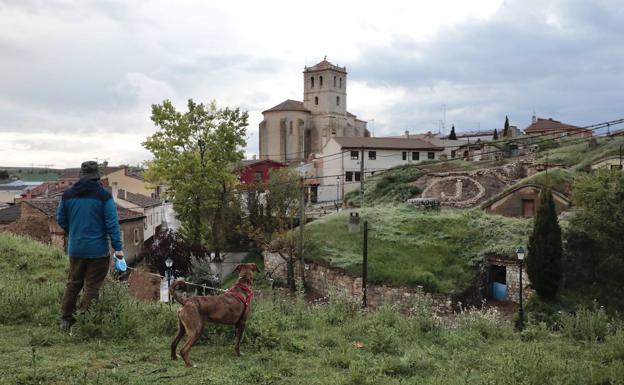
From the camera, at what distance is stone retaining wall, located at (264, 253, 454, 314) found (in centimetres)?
1978

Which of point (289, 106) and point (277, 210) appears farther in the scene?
point (289, 106)

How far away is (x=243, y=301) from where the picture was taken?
601 cm

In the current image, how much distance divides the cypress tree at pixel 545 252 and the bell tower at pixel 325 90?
5978 centimetres

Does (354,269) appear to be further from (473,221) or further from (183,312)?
(183,312)

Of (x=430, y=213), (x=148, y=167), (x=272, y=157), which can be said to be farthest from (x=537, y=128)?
(x=148, y=167)

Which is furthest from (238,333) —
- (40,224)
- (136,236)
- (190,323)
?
(136,236)

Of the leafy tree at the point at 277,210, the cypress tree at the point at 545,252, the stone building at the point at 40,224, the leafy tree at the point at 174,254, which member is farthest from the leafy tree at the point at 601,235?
the stone building at the point at 40,224

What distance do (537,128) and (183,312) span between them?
75950mm

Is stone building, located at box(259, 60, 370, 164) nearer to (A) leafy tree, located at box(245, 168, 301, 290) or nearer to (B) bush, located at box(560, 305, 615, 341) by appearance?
(A) leafy tree, located at box(245, 168, 301, 290)

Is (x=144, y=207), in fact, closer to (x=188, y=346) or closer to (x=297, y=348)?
(x=297, y=348)

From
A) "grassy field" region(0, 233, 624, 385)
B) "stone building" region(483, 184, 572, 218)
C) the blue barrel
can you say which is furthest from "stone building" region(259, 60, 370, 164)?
"grassy field" region(0, 233, 624, 385)

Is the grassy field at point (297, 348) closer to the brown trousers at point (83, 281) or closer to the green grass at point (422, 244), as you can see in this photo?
the brown trousers at point (83, 281)

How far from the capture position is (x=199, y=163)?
31.7 m

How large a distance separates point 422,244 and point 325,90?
57.3 meters
